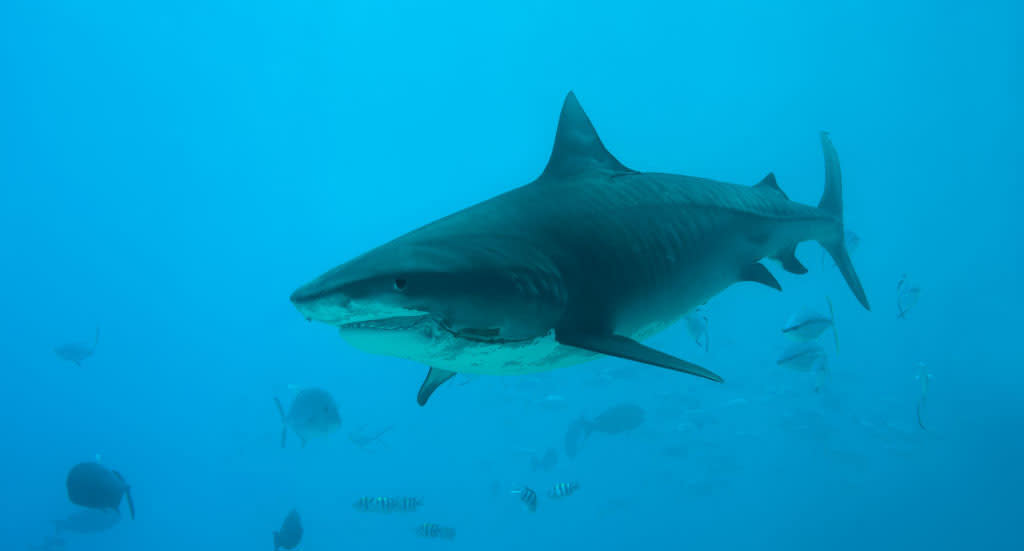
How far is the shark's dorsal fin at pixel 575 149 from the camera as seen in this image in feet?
10.2

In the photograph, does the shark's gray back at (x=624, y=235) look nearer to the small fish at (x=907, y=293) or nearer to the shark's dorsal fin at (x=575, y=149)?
the shark's dorsal fin at (x=575, y=149)

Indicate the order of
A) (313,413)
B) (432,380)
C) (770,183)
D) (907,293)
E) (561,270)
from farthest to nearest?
(907,293)
(313,413)
(770,183)
(432,380)
(561,270)

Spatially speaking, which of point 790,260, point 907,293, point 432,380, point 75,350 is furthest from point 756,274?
point 75,350

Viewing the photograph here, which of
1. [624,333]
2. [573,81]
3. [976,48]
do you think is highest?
[573,81]

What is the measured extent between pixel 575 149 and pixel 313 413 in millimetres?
7450

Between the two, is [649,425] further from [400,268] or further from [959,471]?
[400,268]

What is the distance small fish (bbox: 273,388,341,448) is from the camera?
9125 millimetres

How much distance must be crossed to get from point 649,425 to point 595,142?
23.3 meters

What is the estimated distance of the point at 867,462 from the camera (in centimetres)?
2388

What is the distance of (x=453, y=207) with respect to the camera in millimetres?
106562

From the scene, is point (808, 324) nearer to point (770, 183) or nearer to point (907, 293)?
point (907, 293)

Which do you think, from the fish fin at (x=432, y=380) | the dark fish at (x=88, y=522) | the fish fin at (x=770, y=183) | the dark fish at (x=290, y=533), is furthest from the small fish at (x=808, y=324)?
the dark fish at (x=88, y=522)

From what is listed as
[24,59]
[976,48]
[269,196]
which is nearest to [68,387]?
[24,59]

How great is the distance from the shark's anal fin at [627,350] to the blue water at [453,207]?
13701 mm
